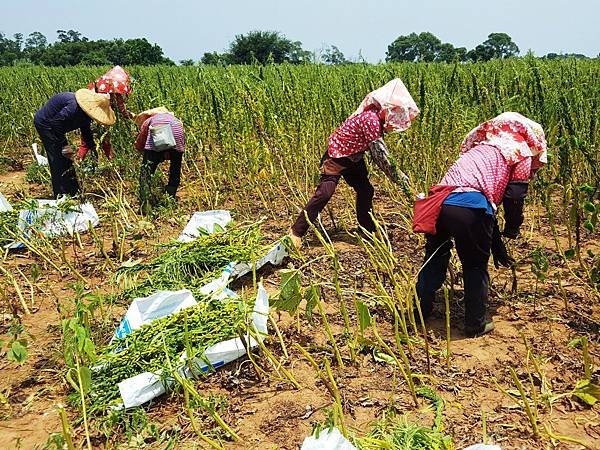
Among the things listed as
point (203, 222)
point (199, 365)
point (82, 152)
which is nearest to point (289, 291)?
point (199, 365)

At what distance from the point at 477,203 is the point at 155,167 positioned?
3227 millimetres

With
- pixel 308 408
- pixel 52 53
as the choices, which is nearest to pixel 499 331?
pixel 308 408

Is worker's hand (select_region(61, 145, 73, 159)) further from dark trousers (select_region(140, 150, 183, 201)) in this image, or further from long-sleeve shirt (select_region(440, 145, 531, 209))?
long-sleeve shirt (select_region(440, 145, 531, 209))

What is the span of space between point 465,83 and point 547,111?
1.58 m

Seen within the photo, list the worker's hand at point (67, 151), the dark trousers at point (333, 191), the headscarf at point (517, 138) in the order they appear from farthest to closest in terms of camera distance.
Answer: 1. the worker's hand at point (67, 151)
2. the dark trousers at point (333, 191)
3. the headscarf at point (517, 138)

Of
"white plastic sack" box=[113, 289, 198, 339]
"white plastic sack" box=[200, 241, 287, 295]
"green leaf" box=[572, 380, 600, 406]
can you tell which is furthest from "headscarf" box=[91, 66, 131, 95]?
"green leaf" box=[572, 380, 600, 406]

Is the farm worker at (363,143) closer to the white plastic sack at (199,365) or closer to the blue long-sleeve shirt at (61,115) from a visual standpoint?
the white plastic sack at (199,365)

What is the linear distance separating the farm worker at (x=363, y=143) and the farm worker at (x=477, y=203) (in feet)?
1.89

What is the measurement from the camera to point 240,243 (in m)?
3.18

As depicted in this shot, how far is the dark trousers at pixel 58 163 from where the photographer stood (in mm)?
4605

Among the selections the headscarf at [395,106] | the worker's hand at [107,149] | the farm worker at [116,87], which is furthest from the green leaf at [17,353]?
the worker's hand at [107,149]

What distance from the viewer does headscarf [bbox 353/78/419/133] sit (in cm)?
318

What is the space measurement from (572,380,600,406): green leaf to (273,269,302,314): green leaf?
102 centimetres

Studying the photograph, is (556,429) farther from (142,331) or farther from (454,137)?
(454,137)
